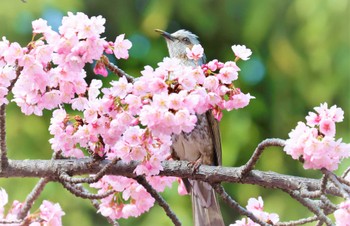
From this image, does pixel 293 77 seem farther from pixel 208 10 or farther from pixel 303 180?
pixel 303 180

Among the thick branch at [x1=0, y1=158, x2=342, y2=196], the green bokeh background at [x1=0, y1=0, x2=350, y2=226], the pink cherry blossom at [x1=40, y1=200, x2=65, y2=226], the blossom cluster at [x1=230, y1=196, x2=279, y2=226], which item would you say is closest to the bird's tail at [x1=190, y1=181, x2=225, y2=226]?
the blossom cluster at [x1=230, y1=196, x2=279, y2=226]

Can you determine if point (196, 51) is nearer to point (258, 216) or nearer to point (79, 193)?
point (79, 193)

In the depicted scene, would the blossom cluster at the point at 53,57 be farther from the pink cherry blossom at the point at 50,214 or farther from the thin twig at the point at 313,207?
A: the thin twig at the point at 313,207

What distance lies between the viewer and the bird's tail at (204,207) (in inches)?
117

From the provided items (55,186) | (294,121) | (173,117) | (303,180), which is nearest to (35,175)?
(173,117)

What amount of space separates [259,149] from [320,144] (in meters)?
0.21

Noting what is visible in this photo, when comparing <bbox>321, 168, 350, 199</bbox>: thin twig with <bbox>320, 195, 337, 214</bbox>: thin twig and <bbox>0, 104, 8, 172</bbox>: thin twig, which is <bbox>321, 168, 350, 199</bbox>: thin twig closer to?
<bbox>320, 195, 337, 214</bbox>: thin twig

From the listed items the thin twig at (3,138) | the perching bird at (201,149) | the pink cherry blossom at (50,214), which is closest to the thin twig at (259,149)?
the pink cherry blossom at (50,214)

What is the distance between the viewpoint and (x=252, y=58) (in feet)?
20.0

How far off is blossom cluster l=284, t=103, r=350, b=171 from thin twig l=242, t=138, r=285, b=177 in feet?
0.14

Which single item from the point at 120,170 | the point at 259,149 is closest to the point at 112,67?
the point at 120,170

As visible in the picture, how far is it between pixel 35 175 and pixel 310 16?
4.07 meters

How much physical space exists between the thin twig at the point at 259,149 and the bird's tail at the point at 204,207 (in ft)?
2.77

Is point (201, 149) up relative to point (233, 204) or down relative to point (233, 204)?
up
